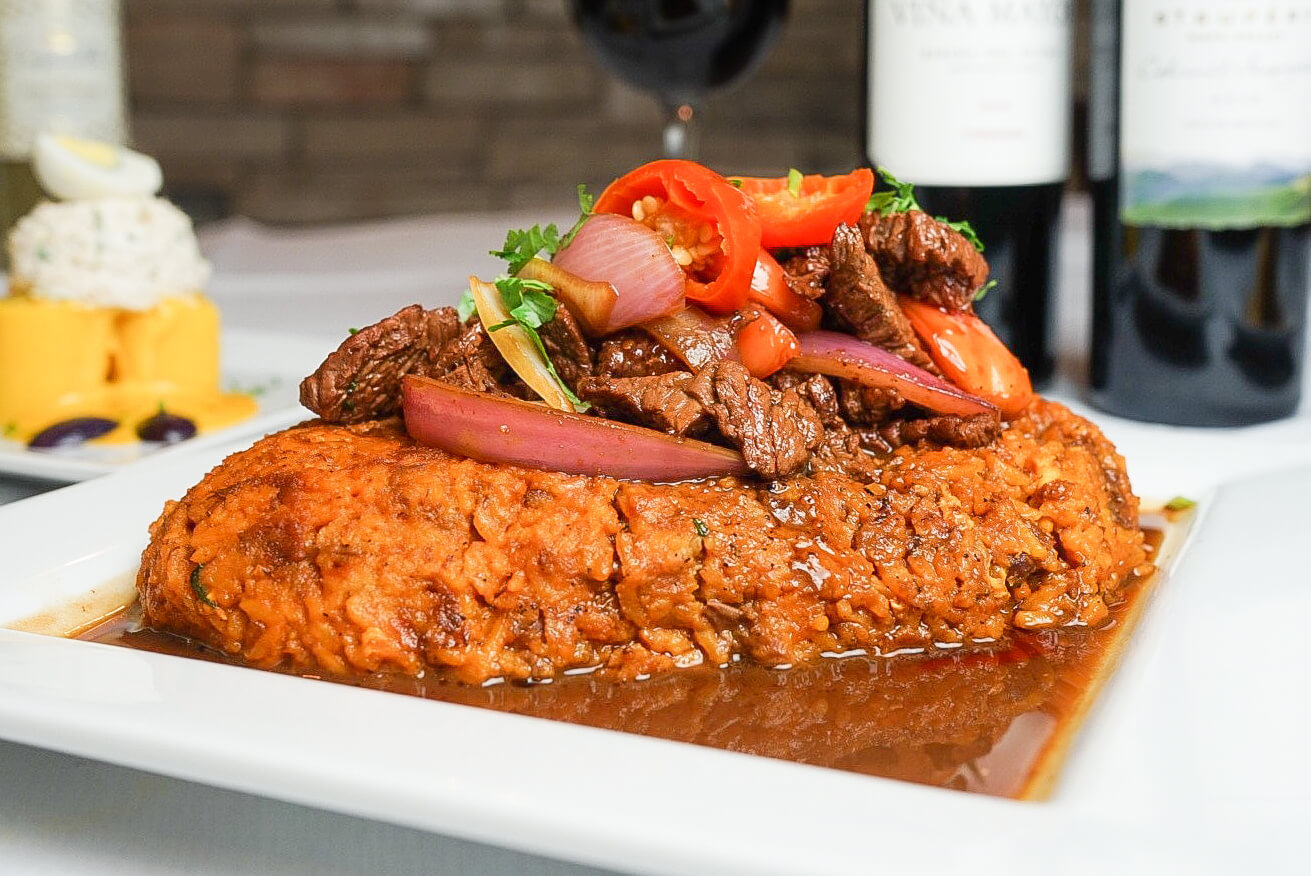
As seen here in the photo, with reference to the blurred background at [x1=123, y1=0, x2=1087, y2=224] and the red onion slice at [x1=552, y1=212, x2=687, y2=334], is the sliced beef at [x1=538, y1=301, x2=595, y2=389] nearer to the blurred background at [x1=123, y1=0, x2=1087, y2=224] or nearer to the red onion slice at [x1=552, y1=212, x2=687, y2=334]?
the red onion slice at [x1=552, y1=212, x2=687, y2=334]

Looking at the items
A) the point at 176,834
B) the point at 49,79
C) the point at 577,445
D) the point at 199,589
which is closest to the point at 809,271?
the point at 577,445

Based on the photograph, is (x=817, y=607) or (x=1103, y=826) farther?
(x=817, y=607)

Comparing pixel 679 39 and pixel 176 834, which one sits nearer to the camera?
pixel 176 834

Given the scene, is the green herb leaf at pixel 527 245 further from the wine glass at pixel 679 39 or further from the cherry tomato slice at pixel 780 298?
the wine glass at pixel 679 39

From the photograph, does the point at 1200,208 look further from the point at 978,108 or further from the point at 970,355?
the point at 970,355

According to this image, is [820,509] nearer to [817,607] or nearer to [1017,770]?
[817,607]

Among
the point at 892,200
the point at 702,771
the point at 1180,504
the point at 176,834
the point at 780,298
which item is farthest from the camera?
the point at 1180,504

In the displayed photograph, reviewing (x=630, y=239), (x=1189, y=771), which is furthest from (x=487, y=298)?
(x=1189, y=771)
